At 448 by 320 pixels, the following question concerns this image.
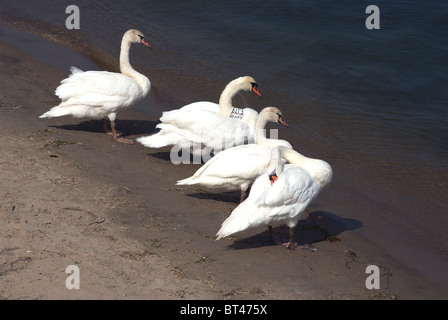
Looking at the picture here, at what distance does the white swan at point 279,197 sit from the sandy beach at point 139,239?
1.02 ft

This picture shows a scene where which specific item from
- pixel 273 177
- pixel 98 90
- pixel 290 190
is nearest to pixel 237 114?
pixel 98 90

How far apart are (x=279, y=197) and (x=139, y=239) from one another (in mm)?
1401

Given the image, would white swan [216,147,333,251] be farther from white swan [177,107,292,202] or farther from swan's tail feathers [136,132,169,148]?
swan's tail feathers [136,132,169,148]

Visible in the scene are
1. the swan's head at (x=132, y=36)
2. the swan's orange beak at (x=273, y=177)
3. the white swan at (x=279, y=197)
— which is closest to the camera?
the white swan at (x=279, y=197)

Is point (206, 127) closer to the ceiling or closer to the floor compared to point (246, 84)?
closer to the floor

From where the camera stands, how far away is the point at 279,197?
20.7 ft

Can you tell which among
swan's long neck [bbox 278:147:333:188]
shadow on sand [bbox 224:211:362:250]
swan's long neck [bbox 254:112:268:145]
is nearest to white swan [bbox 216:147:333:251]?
swan's long neck [bbox 278:147:333:188]

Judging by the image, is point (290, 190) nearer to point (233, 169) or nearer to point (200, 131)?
point (233, 169)

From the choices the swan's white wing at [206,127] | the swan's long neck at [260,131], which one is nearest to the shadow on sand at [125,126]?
the swan's white wing at [206,127]

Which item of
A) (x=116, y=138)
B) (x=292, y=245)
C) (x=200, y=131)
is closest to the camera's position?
(x=292, y=245)

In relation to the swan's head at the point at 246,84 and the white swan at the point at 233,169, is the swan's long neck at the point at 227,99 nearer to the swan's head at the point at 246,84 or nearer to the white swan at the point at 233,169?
the swan's head at the point at 246,84

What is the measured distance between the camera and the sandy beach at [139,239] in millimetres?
5375

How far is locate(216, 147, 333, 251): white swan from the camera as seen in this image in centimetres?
627

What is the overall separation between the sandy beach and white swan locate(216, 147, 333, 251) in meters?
0.31
